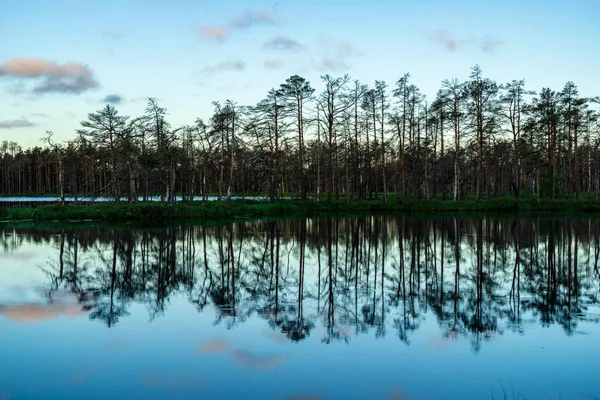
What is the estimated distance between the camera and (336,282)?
16.3m

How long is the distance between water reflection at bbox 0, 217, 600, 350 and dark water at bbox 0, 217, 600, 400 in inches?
2.9

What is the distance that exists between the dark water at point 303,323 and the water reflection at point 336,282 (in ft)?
0.24

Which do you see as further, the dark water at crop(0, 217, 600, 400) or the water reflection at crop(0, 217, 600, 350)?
the water reflection at crop(0, 217, 600, 350)

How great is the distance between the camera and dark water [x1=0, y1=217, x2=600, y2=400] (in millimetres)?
8000

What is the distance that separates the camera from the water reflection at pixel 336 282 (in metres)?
11.6

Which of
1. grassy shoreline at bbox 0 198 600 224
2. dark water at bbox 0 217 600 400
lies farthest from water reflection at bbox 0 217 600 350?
grassy shoreline at bbox 0 198 600 224

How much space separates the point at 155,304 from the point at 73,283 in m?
4.67

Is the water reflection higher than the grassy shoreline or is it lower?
lower

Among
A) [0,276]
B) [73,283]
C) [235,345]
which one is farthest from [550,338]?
[0,276]

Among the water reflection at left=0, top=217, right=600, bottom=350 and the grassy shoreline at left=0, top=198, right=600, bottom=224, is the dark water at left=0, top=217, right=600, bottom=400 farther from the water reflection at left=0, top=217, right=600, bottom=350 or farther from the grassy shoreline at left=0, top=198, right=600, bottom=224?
the grassy shoreline at left=0, top=198, right=600, bottom=224

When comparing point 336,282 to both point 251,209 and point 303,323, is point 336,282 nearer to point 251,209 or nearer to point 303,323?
point 303,323

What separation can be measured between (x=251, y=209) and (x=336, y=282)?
34595mm

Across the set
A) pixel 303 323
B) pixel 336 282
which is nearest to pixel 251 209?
pixel 336 282

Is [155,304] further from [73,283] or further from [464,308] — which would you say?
[464,308]
